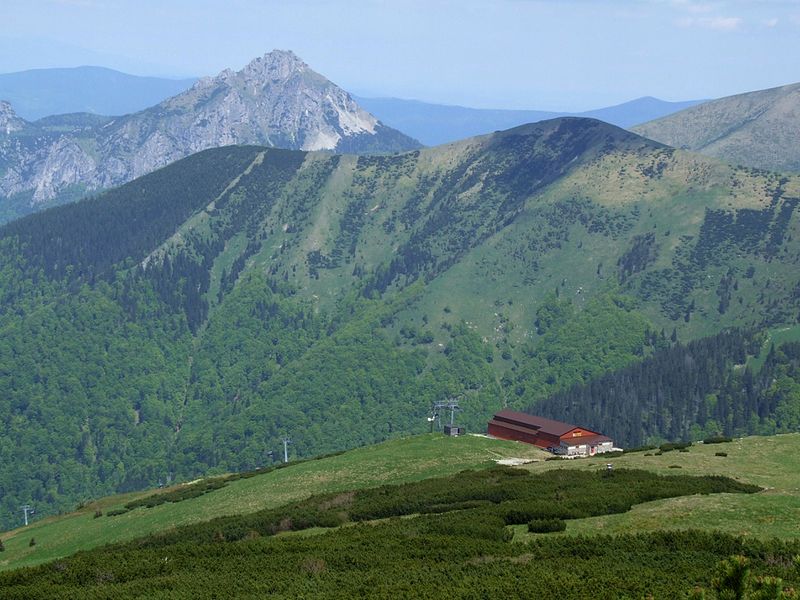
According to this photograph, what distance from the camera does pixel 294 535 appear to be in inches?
2586

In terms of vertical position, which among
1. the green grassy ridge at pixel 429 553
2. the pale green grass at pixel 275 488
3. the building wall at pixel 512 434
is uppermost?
the green grassy ridge at pixel 429 553

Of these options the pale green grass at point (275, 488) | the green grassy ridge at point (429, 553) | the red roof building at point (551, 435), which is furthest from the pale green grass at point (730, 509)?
the red roof building at point (551, 435)

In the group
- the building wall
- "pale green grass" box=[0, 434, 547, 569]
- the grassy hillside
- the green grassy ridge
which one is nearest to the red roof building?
the building wall

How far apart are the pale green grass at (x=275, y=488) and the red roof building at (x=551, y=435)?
755 inches

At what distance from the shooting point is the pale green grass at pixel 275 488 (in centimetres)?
8700

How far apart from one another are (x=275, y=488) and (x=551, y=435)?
49.4 meters

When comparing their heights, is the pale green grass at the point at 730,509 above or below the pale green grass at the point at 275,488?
above

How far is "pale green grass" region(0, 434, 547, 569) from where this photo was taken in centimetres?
8700

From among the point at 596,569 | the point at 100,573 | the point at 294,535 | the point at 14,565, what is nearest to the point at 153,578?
the point at 100,573

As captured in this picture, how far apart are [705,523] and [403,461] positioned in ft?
152

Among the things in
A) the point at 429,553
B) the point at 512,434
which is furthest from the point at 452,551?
the point at 512,434

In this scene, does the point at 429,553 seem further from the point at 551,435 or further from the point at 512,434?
the point at 512,434

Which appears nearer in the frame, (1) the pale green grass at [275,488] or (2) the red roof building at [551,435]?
(1) the pale green grass at [275,488]

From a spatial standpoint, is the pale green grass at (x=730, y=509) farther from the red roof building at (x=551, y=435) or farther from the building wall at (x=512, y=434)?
the building wall at (x=512, y=434)
